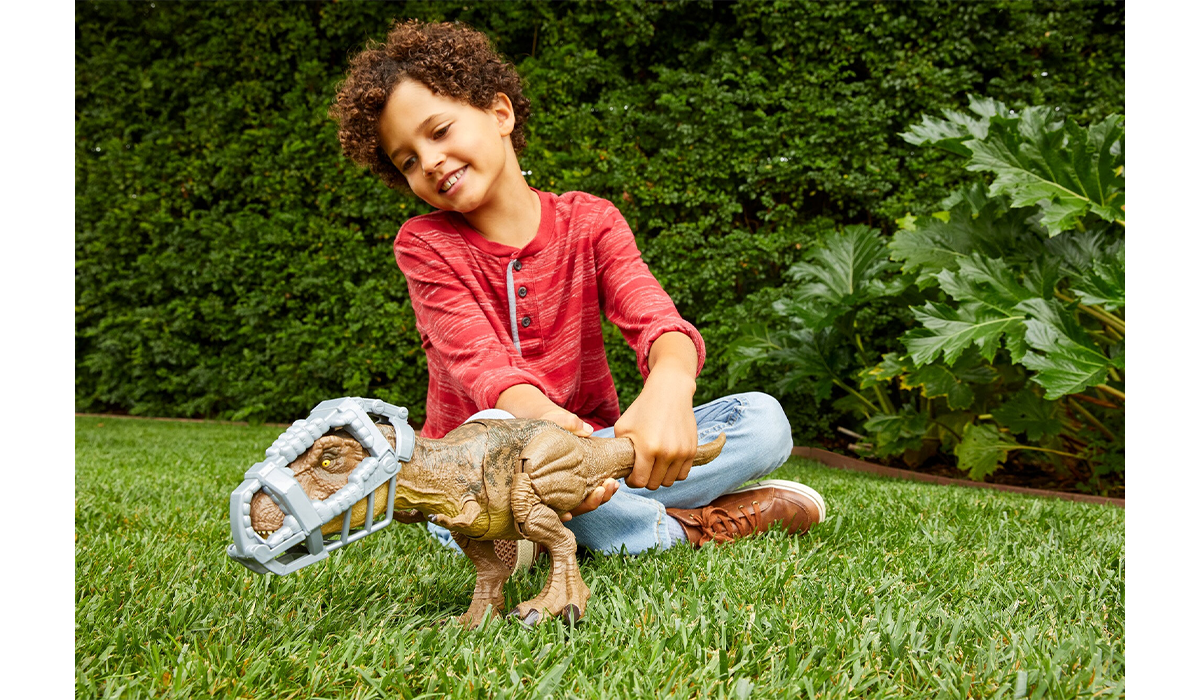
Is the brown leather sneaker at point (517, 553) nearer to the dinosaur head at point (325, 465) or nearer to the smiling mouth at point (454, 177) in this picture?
the dinosaur head at point (325, 465)

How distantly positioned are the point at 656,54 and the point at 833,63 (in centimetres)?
120

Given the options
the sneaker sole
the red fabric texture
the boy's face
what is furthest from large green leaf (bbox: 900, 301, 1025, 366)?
the boy's face

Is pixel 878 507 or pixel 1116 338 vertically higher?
pixel 1116 338

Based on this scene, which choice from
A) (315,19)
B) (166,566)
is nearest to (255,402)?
(315,19)

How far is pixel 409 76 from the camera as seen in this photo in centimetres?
181

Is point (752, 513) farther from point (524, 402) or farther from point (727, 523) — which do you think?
point (524, 402)

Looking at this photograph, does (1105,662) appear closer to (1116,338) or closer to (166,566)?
(166,566)

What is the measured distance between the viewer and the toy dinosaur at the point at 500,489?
1155 millimetres

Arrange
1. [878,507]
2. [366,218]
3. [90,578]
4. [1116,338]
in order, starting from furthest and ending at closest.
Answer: [366,218], [1116,338], [878,507], [90,578]

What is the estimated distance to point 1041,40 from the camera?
4.52 m

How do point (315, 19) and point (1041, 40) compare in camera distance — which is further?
point (315, 19)

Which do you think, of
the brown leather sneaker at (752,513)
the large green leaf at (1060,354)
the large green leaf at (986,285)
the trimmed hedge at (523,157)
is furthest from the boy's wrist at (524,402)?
the trimmed hedge at (523,157)

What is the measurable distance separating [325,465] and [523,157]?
4.41 metres

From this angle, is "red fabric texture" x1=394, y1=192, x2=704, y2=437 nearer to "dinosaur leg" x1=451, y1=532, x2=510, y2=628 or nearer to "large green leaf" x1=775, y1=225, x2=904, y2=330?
"dinosaur leg" x1=451, y1=532, x2=510, y2=628
